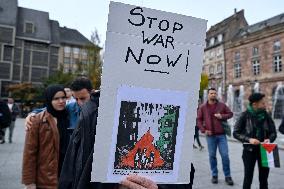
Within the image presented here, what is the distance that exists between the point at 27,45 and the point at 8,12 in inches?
219

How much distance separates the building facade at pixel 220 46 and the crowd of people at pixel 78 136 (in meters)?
47.3

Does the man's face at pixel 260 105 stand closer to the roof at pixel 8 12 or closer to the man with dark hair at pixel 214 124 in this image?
the man with dark hair at pixel 214 124

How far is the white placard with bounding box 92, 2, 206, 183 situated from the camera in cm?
138

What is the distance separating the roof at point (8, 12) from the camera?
51844 millimetres

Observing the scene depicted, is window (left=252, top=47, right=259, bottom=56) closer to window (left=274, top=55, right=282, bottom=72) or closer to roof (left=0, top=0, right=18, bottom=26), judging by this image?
window (left=274, top=55, right=282, bottom=72)

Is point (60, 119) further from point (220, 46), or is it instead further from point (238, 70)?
point (220, 46)

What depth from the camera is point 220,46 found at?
54125 millimetres

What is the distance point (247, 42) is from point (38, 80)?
31.9 meters

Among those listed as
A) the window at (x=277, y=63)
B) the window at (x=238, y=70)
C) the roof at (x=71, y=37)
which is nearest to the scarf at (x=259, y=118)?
the window at (x=277, y=63)

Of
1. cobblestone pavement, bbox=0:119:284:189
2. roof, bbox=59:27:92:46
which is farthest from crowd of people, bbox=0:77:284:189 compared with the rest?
roof, bbox=59:27:92:46

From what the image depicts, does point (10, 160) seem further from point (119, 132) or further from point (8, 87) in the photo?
point (8, 87)

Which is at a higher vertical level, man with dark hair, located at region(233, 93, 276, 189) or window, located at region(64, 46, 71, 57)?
window, located at region(64, 46, 71, 57)

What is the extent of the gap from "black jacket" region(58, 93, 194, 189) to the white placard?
7.4 inches

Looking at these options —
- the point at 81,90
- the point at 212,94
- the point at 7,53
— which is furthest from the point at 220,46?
the point at 81,90
